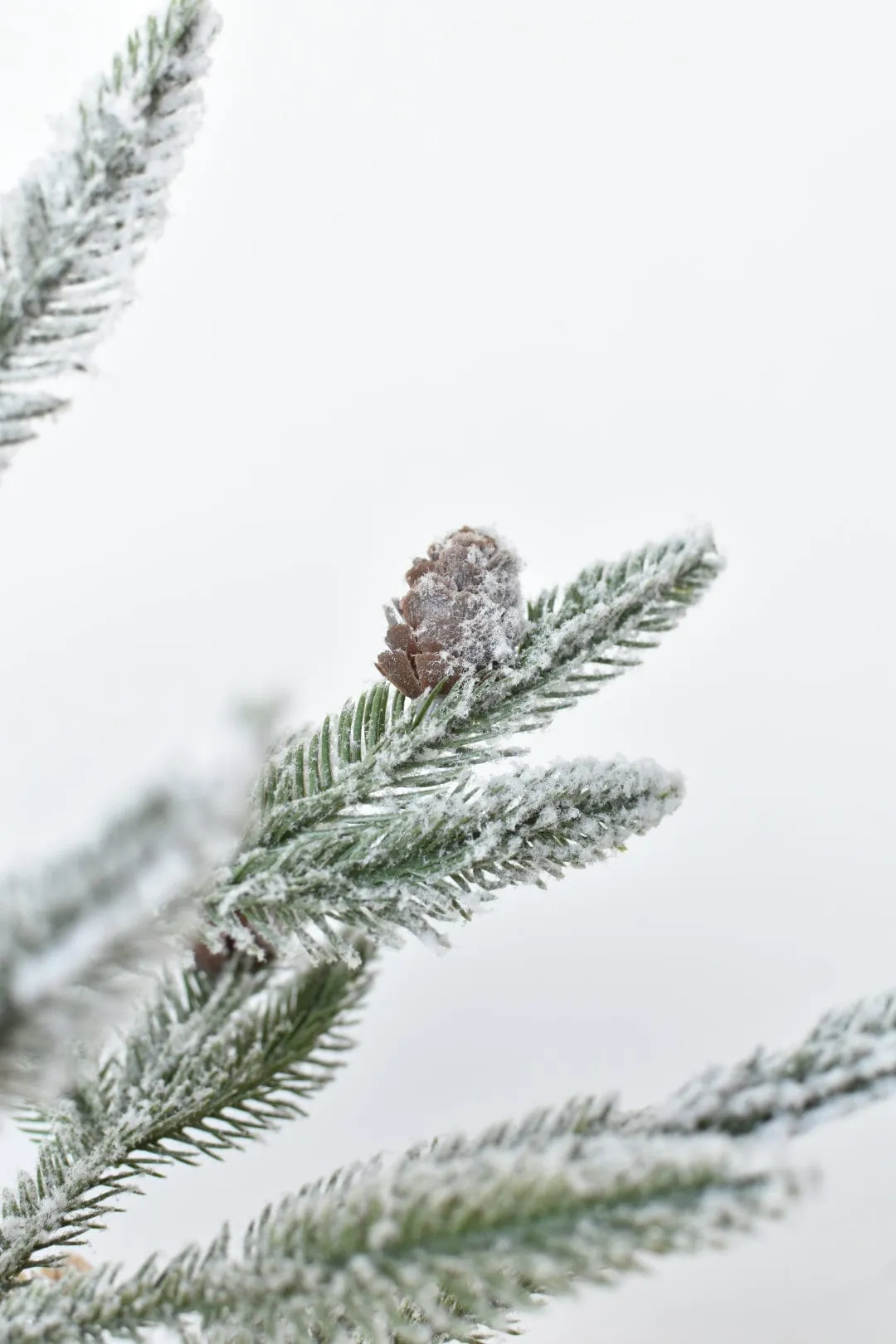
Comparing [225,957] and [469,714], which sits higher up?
[469,714]

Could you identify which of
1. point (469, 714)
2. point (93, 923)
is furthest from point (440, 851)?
point (93, 923)

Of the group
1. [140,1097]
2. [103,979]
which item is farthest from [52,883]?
[140,1097]

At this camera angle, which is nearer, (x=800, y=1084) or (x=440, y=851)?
(x=800, y=1084)

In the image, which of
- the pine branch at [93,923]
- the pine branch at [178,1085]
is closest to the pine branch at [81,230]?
the pine branch at [93,923]

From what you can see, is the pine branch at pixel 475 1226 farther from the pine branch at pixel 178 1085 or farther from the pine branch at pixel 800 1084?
the pine branch at pixel 178 1085

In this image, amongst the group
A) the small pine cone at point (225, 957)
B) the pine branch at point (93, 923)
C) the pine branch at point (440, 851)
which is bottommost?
the pine branch at point (93, 923)

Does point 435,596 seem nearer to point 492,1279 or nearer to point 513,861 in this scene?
point 513,861

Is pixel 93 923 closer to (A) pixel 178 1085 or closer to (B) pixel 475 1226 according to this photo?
(B) pixel 475 1226
